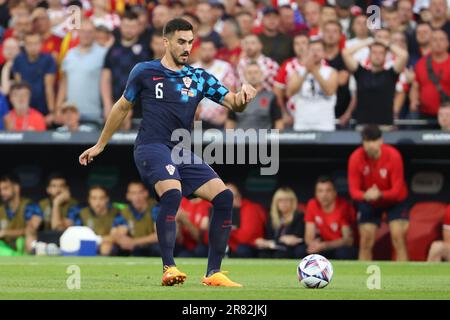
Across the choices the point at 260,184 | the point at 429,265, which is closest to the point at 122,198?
the point at 260,184

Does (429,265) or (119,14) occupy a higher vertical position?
(119,14)

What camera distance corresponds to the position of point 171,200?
9.70 metres

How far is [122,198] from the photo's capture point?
19.0 meters

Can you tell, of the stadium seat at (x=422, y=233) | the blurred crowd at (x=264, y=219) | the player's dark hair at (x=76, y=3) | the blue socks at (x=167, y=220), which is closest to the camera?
the blue socks at (x=167, y=220)

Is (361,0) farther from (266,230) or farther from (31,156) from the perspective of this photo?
(31,156)

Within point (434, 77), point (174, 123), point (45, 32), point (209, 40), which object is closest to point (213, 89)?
point (174, 123)

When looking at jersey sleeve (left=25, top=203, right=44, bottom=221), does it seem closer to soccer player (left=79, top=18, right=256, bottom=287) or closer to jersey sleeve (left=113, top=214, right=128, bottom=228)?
jersey sleeve (left=113, top=214, right=128, bottom=228)

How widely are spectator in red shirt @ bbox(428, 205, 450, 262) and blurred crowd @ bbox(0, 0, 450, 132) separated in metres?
1.40

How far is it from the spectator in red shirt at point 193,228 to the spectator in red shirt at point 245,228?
428 mm

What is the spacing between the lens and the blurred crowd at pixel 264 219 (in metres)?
15.8

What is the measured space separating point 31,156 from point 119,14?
284 centimetres

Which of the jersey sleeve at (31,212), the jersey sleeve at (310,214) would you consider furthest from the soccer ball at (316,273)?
the jersey sleeve at (31,212)

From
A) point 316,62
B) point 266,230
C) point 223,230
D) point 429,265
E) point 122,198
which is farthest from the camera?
point 122,198

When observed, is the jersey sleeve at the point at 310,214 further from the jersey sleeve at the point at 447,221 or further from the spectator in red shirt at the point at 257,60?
the jersey sleeve at the point at 447,221
